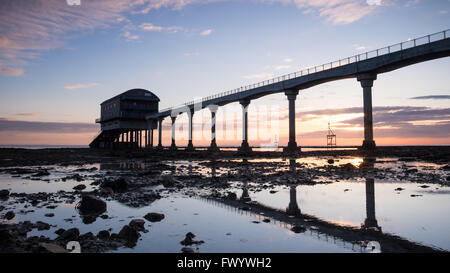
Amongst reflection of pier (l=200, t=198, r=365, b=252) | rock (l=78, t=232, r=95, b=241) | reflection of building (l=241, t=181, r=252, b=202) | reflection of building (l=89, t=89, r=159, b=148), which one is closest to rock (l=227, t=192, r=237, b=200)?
reflection of building (l=241, t=181, r=252, b=202)

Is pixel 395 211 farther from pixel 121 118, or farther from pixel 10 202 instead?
pixel 121 118

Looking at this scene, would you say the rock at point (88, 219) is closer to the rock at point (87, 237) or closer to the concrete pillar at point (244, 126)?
the rock at point (87, 237)

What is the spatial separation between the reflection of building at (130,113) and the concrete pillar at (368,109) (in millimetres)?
51396

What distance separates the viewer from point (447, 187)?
1045cm

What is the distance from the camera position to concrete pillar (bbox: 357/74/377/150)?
35.1 m

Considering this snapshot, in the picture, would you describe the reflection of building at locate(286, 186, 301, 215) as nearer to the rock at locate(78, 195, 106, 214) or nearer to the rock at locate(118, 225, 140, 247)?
the rock at locate(118, 225, 140, 247)

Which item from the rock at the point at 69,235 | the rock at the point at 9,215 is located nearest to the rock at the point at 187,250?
the rock at the point at 69,235

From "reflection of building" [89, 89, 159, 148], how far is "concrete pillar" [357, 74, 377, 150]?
51396 millimetres

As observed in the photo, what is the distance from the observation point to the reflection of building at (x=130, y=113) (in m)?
68.8

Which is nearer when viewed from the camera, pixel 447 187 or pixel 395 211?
pixel 395 211

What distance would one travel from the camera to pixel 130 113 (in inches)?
2758
